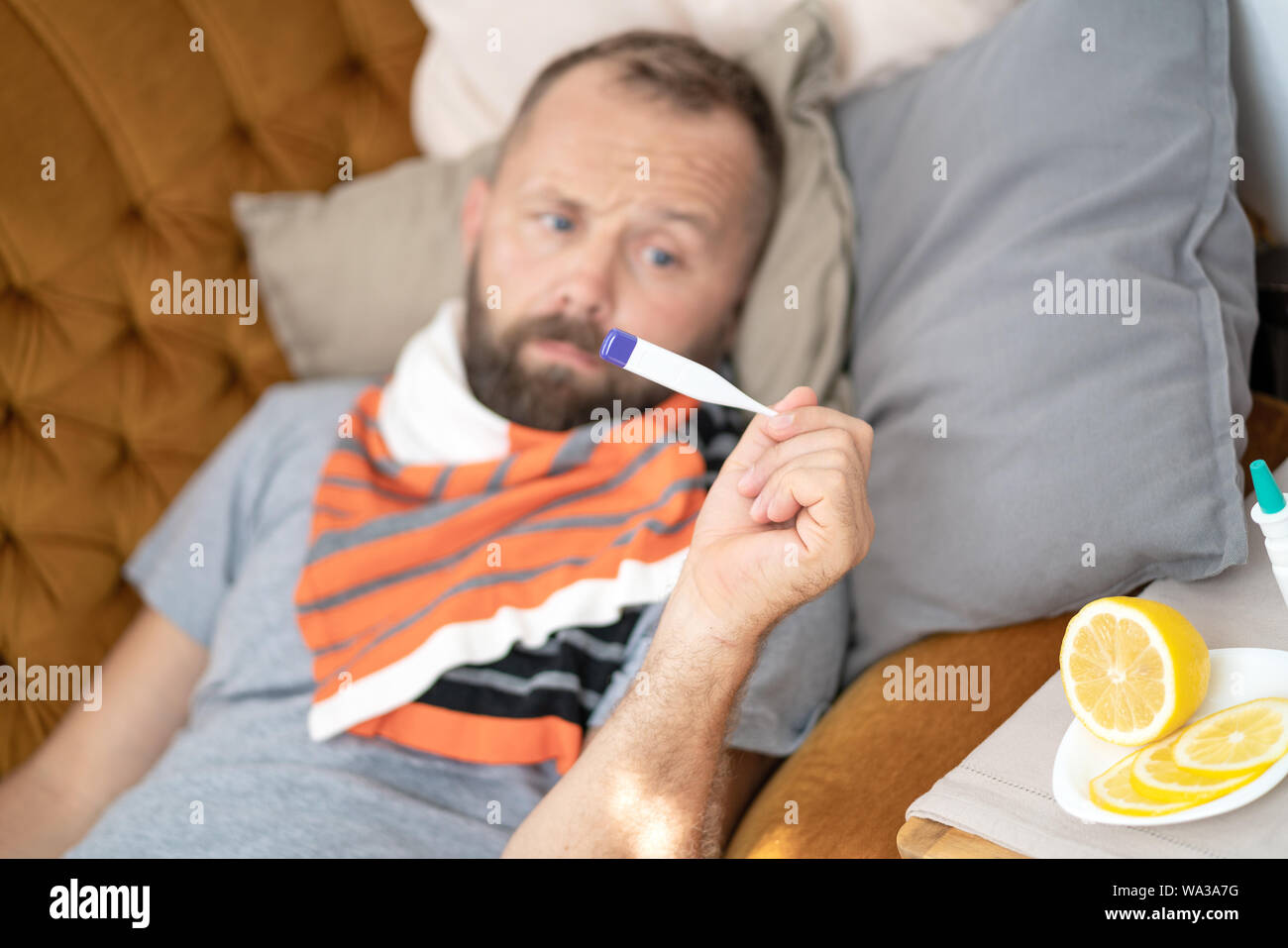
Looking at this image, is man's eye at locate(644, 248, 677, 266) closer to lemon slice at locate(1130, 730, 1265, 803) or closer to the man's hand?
the man's hand

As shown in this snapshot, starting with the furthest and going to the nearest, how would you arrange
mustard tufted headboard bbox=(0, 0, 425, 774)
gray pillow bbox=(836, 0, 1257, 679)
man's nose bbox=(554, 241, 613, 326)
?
1. mustard tufted headboard bbox=(0, 0, 425, 774)
2. man's nose bbox=(554, 241, 613, 326)
3. gray pillow bbox=(836, 0, 1257, 679)

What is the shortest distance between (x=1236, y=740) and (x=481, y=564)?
683 millimetres

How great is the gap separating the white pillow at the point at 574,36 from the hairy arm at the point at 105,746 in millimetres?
761

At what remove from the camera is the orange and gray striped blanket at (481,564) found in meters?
0.97

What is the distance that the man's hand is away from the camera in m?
0.72

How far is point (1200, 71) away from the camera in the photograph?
0.90 m

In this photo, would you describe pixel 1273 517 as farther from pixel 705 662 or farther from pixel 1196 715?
pixel 705 662

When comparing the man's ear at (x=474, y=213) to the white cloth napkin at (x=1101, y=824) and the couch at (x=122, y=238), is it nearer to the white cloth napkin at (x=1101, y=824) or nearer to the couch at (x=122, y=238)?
the couch at (x=122, y=238)

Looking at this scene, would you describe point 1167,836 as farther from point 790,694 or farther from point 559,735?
point 559,735

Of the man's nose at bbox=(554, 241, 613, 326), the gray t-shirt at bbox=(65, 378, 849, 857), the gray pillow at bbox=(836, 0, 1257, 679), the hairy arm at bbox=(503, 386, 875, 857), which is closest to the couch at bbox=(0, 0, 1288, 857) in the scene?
the gray t-shirt at bbox=(65, 378, 849, 857)

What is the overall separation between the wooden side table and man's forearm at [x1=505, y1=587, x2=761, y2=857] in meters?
0.19
